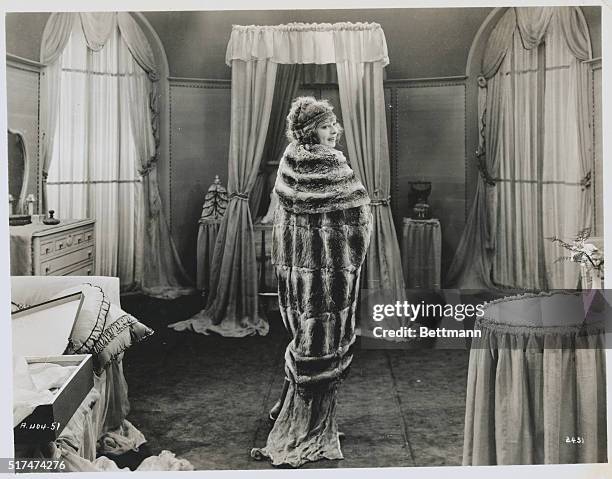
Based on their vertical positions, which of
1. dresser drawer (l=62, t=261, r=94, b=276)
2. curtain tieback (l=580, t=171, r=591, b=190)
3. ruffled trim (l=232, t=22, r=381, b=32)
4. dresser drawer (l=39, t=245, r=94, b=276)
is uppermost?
ruffled trim (l=232, t=22, r=381, b=32)

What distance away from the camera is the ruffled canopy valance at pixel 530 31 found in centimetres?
328

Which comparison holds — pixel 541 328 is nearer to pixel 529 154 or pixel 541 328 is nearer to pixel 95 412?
pixel 529 154

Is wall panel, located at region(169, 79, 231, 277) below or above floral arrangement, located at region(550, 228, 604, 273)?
above

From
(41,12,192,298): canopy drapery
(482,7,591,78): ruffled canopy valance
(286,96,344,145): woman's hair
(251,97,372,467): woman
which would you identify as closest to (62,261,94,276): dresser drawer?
(41,12,192,298): canopy drapery

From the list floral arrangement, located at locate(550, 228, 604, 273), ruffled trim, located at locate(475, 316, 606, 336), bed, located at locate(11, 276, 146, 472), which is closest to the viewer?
ruffled trim, located at locate(475, 316, 606, 336)

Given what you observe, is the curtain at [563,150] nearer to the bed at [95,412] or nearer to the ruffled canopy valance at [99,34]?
the ruffled canopy valance at [99,34]

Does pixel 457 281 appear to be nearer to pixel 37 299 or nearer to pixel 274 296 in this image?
pixel 274 296

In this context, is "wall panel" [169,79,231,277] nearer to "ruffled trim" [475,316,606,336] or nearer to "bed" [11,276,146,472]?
"bed" [11,276,146,472]

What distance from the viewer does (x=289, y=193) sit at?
10.7 feet

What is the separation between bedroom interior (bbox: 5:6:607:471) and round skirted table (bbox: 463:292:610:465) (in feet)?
0.06

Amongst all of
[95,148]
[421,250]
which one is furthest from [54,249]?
[421,250]

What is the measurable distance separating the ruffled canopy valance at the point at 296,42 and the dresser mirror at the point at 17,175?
100 centimetres

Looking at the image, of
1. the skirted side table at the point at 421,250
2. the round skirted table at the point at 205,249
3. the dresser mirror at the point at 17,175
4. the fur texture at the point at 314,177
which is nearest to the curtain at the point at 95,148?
the dresser mirror at the point at 17,175

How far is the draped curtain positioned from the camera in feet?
10.8
